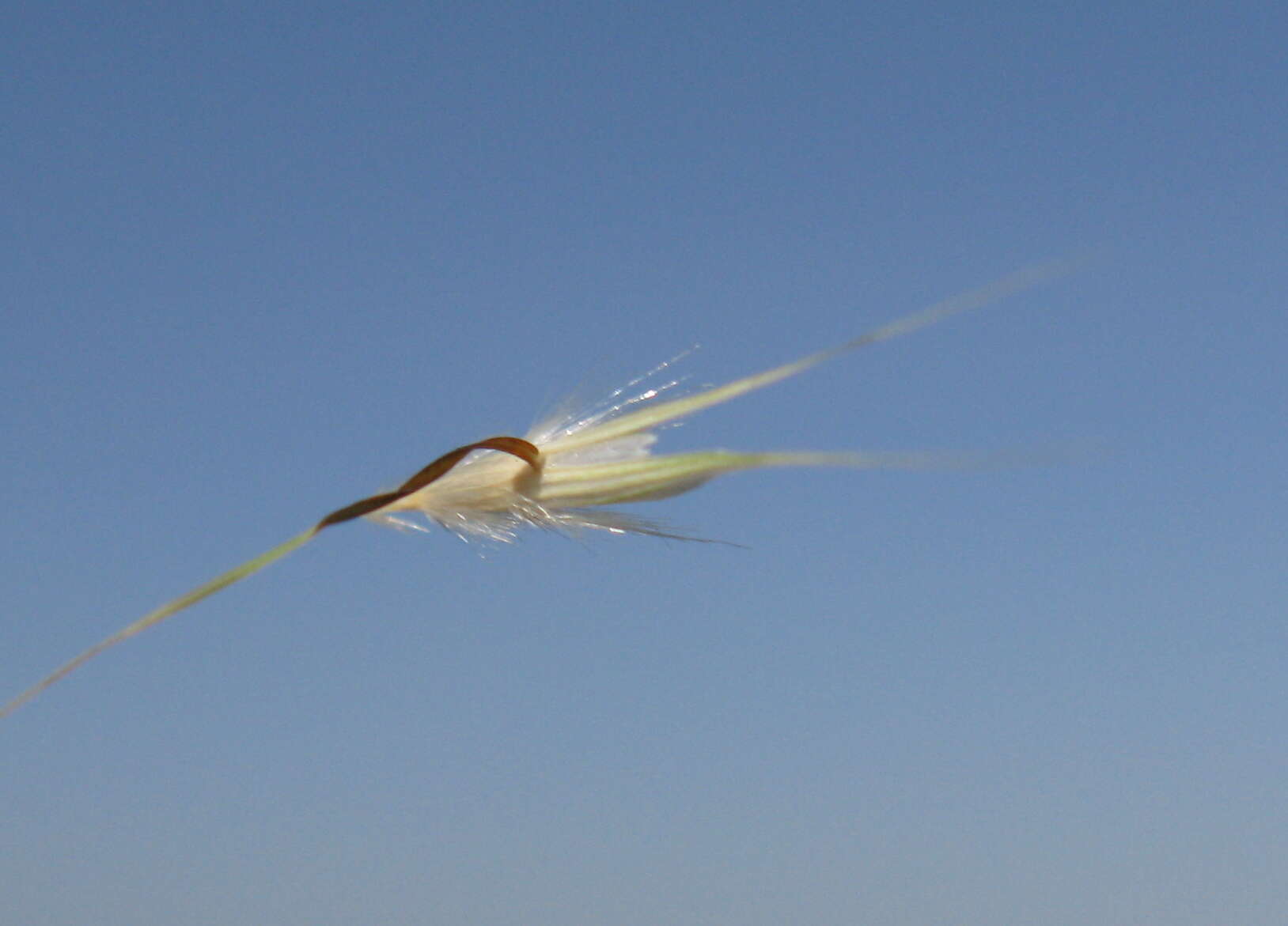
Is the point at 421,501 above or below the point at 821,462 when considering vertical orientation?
above

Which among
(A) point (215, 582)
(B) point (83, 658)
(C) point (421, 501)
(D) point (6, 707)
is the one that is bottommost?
(D) point (6, 707)

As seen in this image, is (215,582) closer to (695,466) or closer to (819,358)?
(695,466)

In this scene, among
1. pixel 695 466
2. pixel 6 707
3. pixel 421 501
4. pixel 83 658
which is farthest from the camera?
pixel 421 501

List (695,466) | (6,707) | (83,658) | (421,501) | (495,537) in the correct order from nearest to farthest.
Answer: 1. (6,707)
2. (83,658)
3. (695,466)
4. (421,501)
5. (495,537)

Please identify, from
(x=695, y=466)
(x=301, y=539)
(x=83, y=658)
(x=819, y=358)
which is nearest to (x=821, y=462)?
(x=819, y=358)

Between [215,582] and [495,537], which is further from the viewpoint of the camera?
[495,537]

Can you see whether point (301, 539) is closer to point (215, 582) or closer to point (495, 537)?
point (215, 582)

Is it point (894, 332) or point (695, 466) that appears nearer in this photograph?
point (894, 332)

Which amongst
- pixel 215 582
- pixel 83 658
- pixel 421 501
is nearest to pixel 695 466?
pixel 421 501

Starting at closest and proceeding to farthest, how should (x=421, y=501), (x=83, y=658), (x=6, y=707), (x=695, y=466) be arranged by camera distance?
(x=6, y=707), (x=83, y=658), (x=695, y=466), (x=421, y=501)
